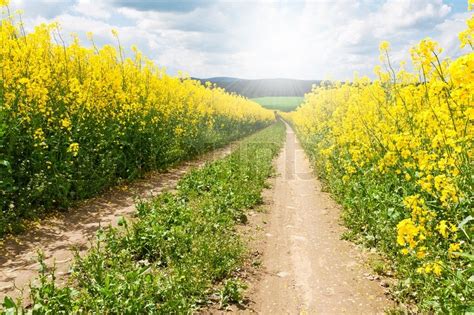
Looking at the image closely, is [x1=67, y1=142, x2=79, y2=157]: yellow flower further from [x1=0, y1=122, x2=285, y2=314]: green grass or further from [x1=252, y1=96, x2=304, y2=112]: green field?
[x1=252, y1=96, x2=304, y2=112]: green field

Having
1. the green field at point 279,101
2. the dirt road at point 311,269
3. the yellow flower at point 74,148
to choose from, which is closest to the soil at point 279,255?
the dirt road at point 311,269

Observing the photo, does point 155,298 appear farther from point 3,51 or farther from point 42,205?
point 3,51

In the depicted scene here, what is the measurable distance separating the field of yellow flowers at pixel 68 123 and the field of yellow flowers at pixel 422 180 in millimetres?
6072

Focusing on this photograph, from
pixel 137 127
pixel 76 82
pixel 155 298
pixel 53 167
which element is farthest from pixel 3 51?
pixel 155 298

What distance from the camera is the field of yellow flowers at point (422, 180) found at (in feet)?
12.7

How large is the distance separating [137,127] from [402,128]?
793 centimetres

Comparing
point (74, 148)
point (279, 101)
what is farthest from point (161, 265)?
point (279, 101)

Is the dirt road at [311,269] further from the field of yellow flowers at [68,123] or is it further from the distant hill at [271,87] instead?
the distant hill at [271,87]

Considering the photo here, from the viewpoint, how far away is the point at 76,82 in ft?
29.4

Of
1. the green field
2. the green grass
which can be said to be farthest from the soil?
the green field

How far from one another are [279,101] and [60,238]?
16051 centimetres

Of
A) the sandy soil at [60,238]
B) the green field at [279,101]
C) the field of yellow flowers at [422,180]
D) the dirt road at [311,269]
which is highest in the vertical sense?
the green field at [279,101]

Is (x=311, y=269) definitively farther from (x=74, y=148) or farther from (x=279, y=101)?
(x=279, y=101)

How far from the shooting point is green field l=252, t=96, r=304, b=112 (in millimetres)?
147625
